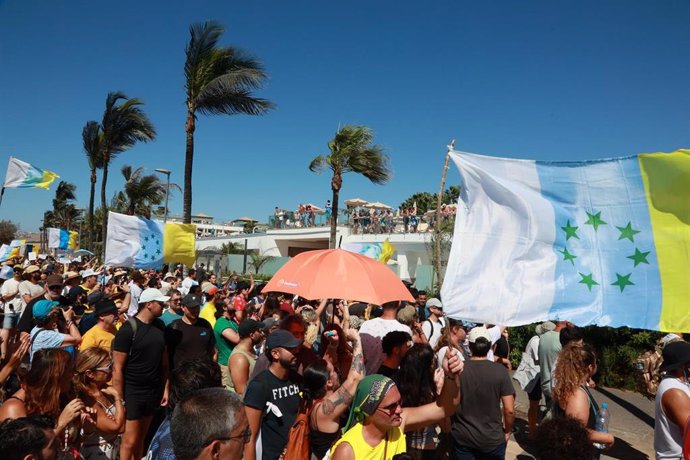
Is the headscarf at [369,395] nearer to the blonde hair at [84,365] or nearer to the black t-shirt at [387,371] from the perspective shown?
the black t-shirt at [387,371]

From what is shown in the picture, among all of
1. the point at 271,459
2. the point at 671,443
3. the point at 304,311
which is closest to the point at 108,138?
the point at 304,311

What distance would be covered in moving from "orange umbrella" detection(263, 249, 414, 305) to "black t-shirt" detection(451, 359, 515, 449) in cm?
106

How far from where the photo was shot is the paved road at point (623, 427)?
5879 mm

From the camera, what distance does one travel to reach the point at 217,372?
3.36m

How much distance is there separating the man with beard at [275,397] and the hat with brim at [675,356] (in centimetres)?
262

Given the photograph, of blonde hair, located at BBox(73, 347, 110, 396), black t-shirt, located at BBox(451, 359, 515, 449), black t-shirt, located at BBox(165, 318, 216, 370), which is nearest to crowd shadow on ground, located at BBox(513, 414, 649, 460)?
black t-shirt, located at BBox(451, 359, 515, 449)

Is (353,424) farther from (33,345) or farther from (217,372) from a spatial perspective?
(33,345)

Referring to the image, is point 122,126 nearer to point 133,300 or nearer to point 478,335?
point 133,300

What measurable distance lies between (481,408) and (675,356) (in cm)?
147

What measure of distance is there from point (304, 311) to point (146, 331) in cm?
265

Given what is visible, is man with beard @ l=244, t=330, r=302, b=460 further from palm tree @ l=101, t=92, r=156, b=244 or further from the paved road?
palm tree @ l=101, t=92, r=156, b=244

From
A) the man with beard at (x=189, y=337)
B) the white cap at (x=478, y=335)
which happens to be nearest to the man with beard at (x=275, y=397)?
the white cap at (x=478, y=335)

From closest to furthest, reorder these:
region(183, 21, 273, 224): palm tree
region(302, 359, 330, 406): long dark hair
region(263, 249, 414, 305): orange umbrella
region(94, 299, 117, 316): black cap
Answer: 1. region(302, 359, 330, 406): long dark hair
2. region(263, 249, 414, 305): orange umbrella
3. region(94, 299, 117, 316): black cap
4. region(183, 21, 273, 224): palm tree

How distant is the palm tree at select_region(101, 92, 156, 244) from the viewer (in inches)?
885
